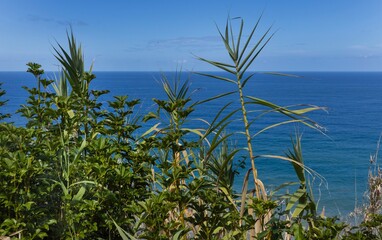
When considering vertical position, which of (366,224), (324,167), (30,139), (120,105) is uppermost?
(120,105)

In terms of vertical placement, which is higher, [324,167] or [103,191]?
[103,191]

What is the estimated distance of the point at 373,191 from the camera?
3549 mm

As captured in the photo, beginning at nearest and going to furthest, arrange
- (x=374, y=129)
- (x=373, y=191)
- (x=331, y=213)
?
(x=373, y=191), (x=331, y=213), (x=374, y=129)

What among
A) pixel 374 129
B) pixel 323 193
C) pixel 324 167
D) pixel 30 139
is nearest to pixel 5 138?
pixel 30 139

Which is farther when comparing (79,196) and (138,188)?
(138,188)

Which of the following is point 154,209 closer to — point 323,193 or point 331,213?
point 331,213

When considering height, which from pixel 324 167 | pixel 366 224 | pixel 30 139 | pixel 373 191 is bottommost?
pixel 324 167

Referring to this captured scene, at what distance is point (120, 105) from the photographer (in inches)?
105

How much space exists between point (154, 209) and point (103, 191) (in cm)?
38

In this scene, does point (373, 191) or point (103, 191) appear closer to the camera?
point (103, 191)

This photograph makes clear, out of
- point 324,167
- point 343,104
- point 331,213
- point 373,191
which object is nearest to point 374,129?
point 324,167

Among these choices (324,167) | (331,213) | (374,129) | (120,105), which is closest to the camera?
(120,105)

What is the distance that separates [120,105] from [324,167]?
23.5m

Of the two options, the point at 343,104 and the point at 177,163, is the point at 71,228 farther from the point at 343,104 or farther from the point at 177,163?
the point at 343,104
